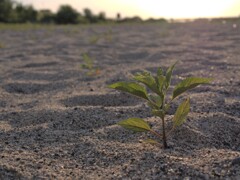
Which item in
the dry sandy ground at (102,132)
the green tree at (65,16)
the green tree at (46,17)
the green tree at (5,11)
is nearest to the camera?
the dry sandy ground at (102,132)

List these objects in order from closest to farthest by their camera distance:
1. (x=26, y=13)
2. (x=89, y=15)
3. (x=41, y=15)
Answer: (x=26, y=13) → (x=41, y=15) → (x=89, y=15)

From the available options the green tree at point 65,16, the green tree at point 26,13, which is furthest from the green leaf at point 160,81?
the green tree at point 65,16

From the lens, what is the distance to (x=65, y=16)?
2856 centimetres

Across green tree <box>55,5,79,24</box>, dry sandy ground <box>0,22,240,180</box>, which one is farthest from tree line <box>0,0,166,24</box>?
dry sandy ground <box>0,22,240,180</box>

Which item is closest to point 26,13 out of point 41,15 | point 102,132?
point 41,15

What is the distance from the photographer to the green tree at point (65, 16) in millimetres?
28562

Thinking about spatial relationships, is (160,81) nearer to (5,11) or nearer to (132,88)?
(132,88)

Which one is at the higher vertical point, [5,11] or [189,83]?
[5,11]

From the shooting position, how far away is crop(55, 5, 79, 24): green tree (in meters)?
28.6

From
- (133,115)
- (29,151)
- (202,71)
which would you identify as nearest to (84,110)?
(133,115)

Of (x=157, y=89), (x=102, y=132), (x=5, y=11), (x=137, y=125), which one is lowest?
(x=102, y=132)

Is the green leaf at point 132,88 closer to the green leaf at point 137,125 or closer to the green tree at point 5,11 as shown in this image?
the green leaf at point 137,125

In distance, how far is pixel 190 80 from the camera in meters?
1.23

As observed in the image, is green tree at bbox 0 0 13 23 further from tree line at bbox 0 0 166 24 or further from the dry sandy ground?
the dry sandy ground
